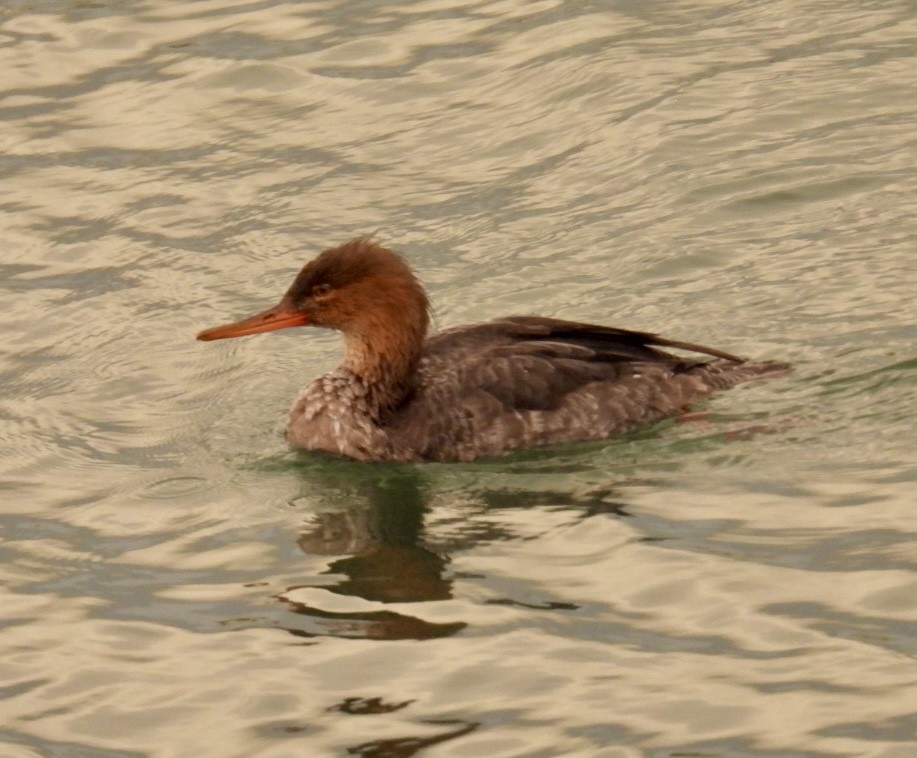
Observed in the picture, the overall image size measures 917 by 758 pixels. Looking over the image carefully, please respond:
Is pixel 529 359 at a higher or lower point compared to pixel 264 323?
lower

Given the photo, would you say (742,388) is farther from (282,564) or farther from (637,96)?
(637,96)

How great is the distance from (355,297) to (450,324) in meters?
1.72

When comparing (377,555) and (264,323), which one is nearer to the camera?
(377,555)

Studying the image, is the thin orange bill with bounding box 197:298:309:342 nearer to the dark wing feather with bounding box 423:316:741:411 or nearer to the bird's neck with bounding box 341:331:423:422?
the bird's neck with bounding box 341:331:423:422

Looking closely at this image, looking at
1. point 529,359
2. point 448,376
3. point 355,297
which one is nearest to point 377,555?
point 448,376

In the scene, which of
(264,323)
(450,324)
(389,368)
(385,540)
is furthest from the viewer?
(450,324)

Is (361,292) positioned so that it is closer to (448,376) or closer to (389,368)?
(389,368)

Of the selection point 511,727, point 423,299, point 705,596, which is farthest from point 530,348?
point 511,727

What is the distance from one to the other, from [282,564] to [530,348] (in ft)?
7.80

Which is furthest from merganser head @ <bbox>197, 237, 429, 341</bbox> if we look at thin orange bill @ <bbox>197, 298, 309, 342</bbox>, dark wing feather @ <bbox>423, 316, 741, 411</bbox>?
dark wing feather @ <bbox>423, 316, 741, 411</bbox>

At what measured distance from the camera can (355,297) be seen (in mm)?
11812

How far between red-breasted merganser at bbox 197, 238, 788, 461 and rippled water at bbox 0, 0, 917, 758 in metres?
0.22

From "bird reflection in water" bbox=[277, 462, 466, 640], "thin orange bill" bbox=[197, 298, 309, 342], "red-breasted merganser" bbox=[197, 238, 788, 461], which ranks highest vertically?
"thin orange bill" bbox=[197, 298, 309, 342]

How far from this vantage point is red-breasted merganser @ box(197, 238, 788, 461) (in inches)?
454
